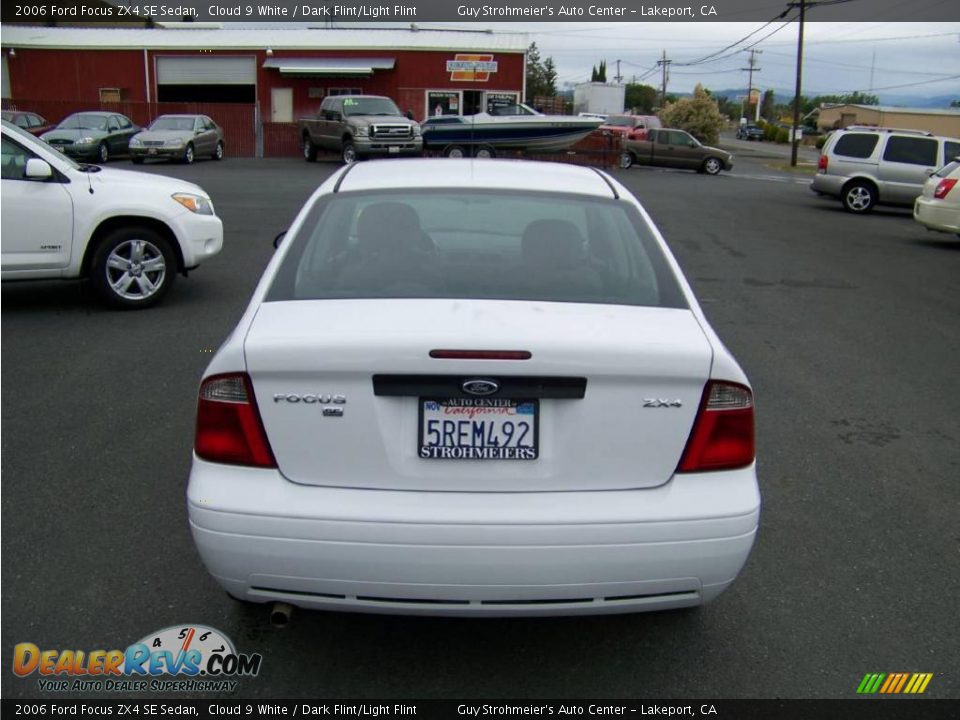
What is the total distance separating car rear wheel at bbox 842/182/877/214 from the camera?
21281 millimetres

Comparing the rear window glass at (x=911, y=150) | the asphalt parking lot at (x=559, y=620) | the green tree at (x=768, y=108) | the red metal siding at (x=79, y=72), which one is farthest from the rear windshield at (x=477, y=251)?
the green tree at (x=768, y=108)

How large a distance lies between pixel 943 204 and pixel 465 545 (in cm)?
1492

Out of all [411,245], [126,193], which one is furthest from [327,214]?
[126,193]

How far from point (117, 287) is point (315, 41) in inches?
1443

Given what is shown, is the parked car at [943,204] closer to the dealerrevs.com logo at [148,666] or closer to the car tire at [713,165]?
the dealerrevs.com logo at [148,666]

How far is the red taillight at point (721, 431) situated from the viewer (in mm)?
3053

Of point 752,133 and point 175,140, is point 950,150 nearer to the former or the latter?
point 175,140

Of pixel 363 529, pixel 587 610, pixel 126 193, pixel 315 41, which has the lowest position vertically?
pixel 587 610

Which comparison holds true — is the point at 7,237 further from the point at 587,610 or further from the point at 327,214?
the point at 587,610

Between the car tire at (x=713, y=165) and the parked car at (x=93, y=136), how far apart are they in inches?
757

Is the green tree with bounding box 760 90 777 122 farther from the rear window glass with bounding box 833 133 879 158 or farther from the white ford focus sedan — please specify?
the white ford focus sedan

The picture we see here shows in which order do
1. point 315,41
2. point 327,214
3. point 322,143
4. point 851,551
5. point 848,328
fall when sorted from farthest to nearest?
point 315,41
point 322,143
point 848,328
point 851,551
point 327,214

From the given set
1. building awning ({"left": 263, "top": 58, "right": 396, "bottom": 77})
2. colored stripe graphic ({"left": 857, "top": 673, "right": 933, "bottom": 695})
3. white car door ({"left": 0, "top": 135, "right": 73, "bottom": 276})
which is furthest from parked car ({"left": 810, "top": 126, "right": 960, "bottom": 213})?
building awning ({"left": 263, "top": 58, "right": 396, "bottom": 77})

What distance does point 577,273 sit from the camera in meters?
3.63
